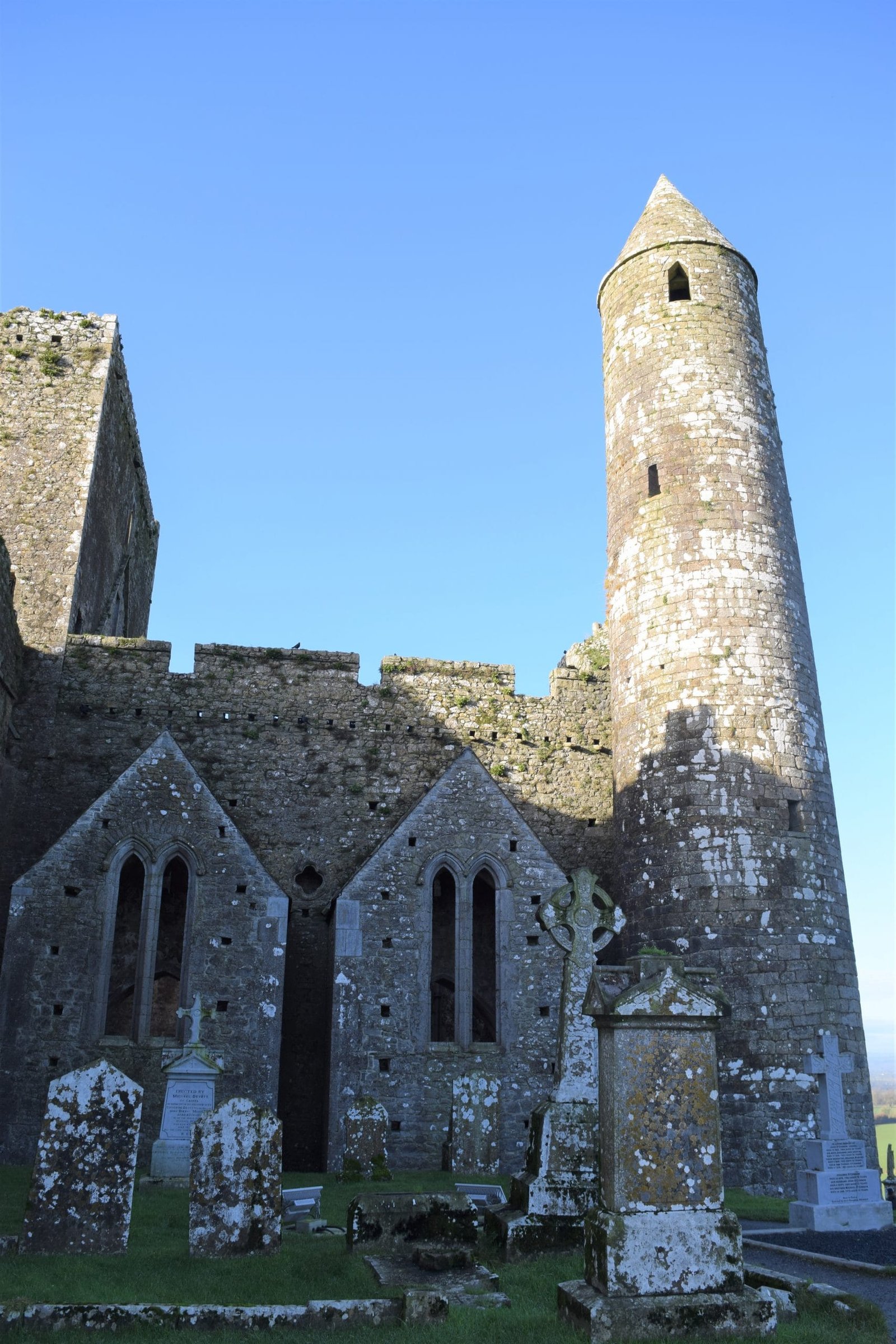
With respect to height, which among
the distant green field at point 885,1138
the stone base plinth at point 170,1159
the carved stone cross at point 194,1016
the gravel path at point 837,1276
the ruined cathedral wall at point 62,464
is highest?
the ruined cathedral wall at point 62,464

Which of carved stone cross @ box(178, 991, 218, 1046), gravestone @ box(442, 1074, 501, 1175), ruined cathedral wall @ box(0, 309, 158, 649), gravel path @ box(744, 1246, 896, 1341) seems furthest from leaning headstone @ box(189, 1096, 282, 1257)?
ruined cathedral wall @ box(0, 309, 158, 649)

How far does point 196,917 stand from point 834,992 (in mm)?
8475

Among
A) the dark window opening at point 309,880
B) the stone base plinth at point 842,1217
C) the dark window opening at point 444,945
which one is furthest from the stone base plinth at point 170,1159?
the stone base plinth at point 842,1217

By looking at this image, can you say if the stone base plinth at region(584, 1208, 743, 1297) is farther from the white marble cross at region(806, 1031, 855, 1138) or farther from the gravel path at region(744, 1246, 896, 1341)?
the white marble cross at region(806, 1031, 855, 1138)

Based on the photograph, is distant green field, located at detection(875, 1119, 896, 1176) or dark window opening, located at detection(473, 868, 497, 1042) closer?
dark window opening, located at detection(473, 868, 497, 1042)

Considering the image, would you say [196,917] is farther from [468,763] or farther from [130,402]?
[130,402]

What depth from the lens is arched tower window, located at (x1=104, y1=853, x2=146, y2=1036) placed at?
49.8 ft

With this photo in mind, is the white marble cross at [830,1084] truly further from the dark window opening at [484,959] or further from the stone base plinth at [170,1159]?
the stone base plinth at [170,1159]

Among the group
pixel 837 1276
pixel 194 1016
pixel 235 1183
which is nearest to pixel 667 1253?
pixel 837 1276

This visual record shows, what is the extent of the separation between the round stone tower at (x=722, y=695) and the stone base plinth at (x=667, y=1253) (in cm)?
793

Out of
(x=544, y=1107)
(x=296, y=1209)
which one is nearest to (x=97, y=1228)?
(x=296, y=1209)

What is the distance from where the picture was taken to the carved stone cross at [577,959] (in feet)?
27.5

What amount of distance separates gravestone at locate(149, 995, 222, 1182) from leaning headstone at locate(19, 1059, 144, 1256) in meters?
3.50

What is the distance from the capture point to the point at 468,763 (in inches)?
642
